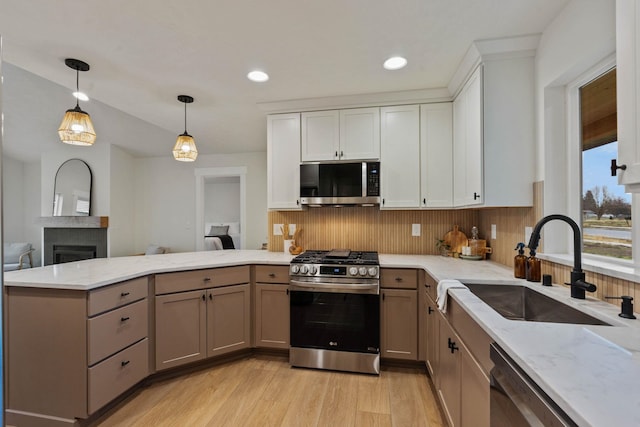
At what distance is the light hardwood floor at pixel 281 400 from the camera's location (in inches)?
69.5

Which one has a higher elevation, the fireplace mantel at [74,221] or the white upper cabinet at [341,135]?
the white upper cabinet at [341,135]

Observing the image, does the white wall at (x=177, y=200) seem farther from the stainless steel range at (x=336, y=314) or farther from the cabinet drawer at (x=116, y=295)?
the cabinet drawer at (x=116, y=295)

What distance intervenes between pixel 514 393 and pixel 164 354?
2322mm

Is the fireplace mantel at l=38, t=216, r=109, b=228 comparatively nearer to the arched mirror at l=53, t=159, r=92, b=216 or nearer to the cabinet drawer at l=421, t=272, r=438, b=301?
the arched mirror at l=53, t=159, r=92, b=216

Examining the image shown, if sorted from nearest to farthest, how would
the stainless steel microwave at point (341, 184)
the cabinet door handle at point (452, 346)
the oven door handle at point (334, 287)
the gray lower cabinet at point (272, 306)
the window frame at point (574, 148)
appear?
the cabinet door handle at point (452, 346), the window frame at point (574, 148), the oven door handle at point (334, 287), the gray lower cabinet at point (272, 306), the stainless steel microwave at point (341, 184)

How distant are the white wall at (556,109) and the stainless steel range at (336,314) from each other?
4.05ft

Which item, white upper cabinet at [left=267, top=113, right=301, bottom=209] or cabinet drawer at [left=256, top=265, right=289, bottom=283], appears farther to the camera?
white upper cabinet at [left=267, top=113, right=301, bottom=209]

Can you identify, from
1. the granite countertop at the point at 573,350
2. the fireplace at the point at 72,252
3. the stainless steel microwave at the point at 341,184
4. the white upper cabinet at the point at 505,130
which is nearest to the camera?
the granite countertop at the point at 573,350

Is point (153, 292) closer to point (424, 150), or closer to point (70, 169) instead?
point (424, 150)

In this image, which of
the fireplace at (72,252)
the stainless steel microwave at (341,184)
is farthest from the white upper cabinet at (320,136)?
the fireplace at (72,252)

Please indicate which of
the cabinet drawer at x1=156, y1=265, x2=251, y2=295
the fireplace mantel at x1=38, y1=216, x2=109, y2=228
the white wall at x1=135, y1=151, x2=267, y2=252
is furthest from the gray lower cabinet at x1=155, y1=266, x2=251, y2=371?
the fireplace mantel at x1=38, y1=216, x2=109, y2=228

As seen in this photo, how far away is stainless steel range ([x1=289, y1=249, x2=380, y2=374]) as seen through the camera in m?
2.26

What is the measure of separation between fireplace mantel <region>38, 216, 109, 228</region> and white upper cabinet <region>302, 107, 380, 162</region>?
4.27m

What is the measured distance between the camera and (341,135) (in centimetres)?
271
